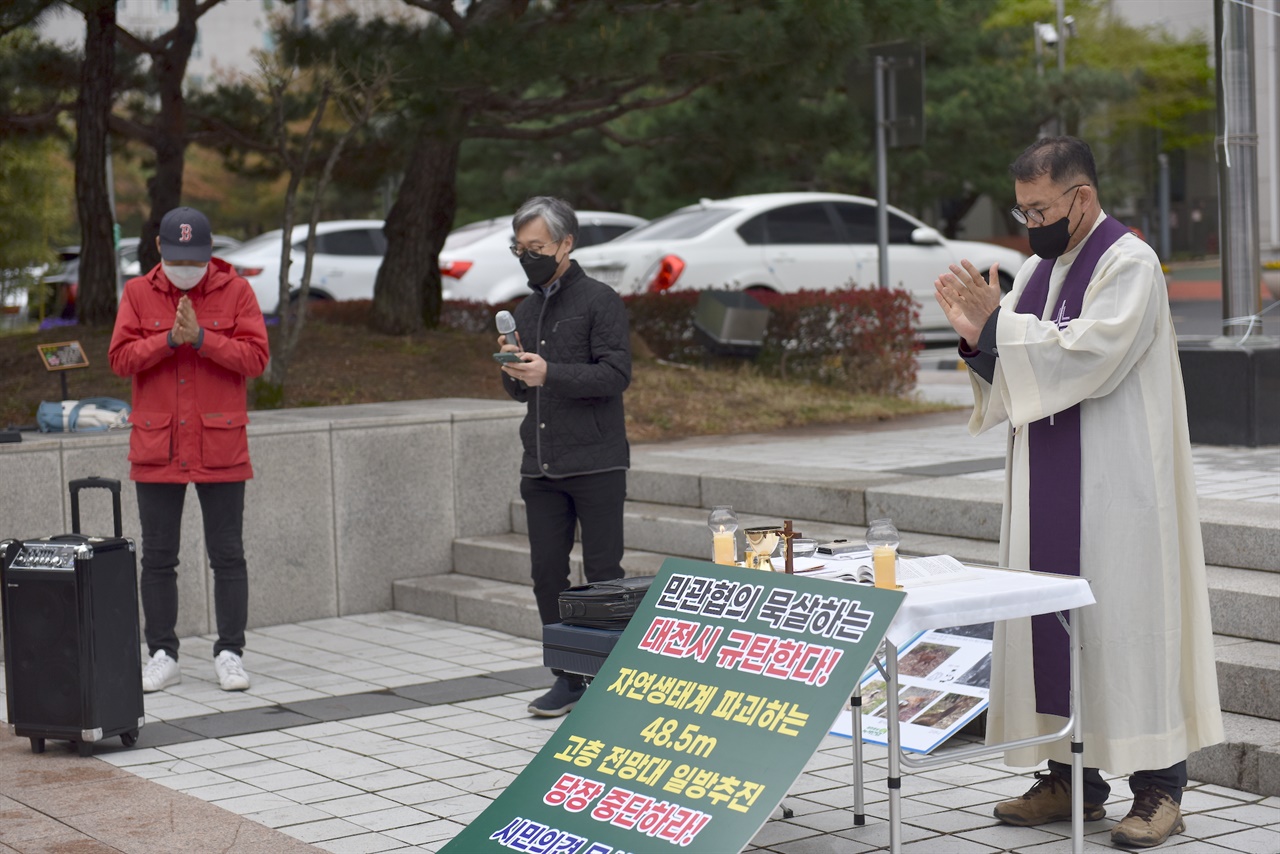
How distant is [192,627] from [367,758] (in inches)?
108

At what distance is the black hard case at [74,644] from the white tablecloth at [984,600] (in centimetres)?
326

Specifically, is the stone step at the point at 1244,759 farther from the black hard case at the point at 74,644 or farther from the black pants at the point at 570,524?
the black hard case at the point at 74,644

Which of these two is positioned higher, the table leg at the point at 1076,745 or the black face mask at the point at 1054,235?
the black face mask at the point at 1054,235

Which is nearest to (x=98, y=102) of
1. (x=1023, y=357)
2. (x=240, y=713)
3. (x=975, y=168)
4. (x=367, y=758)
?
(x=240, y=713)

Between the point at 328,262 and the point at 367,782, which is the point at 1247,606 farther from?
the point at 328,262

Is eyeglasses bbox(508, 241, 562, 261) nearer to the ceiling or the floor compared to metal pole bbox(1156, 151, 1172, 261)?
nearer to the floor

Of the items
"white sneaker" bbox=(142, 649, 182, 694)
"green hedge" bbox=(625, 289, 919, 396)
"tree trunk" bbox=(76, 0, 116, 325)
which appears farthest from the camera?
"green hedge" bbox=(625, 289, 919, 396)

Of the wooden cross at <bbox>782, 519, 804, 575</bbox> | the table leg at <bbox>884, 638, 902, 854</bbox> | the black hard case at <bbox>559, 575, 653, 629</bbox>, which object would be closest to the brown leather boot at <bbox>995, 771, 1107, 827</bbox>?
the table leg at <bbox>884, 638, 902, 854</bbox>

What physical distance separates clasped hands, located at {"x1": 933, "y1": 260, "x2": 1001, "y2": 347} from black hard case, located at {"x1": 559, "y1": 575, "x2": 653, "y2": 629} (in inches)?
50.0

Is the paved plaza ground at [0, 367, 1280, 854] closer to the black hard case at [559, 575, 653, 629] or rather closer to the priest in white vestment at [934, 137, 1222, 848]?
the priest in white vestment at [934, 137, 1222, 848]

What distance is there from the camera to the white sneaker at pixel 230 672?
691 centimetres

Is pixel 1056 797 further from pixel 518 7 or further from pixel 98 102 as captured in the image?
pixel 98 102

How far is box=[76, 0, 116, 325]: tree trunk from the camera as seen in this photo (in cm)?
Answer: 1167

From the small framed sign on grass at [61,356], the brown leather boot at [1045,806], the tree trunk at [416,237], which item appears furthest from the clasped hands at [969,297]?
the tree trunk at [416,237]
